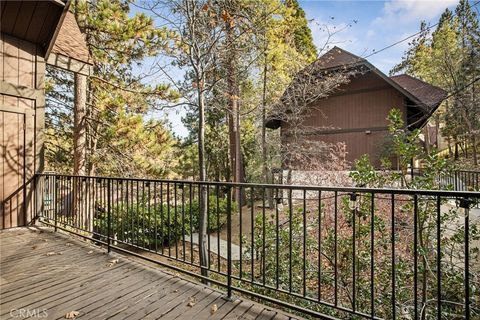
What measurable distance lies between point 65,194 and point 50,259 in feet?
7.34

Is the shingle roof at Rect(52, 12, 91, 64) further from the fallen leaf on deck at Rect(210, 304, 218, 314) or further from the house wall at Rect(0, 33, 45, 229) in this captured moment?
the fallen leaf on deck at Rect(210, 304, 218, 314)

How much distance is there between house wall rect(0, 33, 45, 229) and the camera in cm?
416

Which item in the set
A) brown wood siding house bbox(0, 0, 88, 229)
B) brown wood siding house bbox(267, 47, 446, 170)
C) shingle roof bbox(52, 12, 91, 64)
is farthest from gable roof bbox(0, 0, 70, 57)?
brown wood siding house bbox(267, 47, 446, 170)

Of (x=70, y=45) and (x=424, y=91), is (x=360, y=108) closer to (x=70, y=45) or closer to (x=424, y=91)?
(x=424, y=91)

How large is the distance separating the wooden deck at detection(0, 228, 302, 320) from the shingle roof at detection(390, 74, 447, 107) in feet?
34.1

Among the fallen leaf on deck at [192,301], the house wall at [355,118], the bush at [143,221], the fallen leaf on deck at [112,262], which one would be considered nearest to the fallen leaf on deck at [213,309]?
the fallen leaf on deck at [192,301]

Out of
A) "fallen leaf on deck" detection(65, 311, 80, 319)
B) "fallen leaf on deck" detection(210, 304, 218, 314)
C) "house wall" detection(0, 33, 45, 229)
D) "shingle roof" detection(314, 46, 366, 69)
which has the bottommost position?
"fallen leaf on deck" detection(210, 304, 218, 314)

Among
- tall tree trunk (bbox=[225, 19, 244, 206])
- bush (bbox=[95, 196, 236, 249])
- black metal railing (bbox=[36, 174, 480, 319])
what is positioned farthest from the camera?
tall tree trunk (bbox=[225, 19, 244, 206])

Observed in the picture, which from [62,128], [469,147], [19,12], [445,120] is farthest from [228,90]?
[469,147]

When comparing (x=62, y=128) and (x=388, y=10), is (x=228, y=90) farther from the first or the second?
(x=388, y=10)

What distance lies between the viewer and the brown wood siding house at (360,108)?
10.0 metres

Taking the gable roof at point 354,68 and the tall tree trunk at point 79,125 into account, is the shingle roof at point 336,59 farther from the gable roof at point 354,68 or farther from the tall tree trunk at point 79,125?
the tall tree trunk at point 79,125

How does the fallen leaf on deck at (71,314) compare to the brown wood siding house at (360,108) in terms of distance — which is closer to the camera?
the fallen leaf on deck at (71,314)

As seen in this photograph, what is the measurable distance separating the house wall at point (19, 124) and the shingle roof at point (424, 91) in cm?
1103
